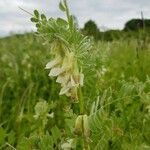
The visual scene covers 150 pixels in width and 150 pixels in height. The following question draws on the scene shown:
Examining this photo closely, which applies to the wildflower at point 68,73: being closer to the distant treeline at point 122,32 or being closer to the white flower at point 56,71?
the white flower at point 56,71

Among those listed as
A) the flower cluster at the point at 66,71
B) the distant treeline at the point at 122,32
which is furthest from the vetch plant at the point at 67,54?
the distant treeline at the point at 122,32

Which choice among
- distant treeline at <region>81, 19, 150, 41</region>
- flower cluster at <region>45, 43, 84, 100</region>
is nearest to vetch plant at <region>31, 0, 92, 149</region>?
flower cluster at <region>45, 43, 84, 100</region>

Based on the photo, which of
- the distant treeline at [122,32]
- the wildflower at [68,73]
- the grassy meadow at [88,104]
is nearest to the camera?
the wildflower at [68,73]

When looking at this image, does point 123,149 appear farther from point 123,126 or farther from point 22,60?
point 22,60

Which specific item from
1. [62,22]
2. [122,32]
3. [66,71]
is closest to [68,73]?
[66,71]

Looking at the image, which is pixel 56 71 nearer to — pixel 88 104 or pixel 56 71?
pixel 56 71

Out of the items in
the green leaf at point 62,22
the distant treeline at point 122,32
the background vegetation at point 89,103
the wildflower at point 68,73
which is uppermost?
the distant treeline at point 122,32
